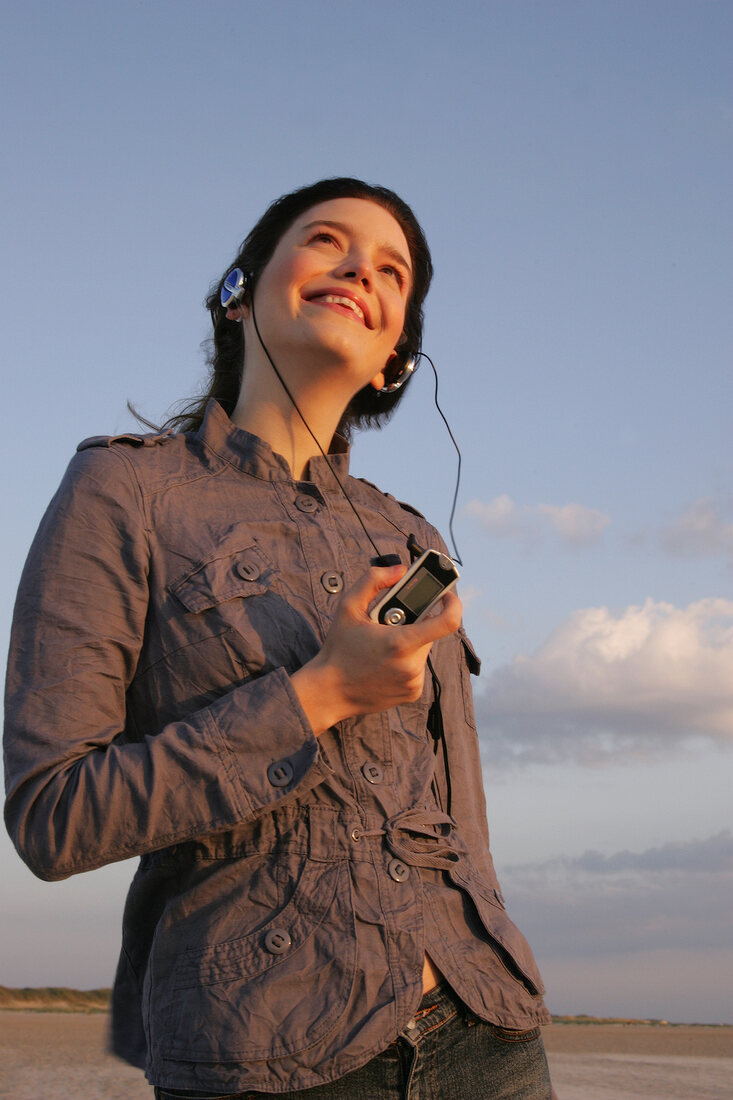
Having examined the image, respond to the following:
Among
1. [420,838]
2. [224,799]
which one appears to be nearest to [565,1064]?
[420,838]

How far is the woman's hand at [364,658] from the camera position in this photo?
202 cm

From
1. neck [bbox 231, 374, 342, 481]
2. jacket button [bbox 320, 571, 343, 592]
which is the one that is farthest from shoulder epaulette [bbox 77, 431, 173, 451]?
jacket button [bbox 320, 571, 343, 592]

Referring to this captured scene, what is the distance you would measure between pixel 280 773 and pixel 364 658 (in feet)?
0.97

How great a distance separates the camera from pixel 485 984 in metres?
2.11

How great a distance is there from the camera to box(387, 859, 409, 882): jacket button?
2.08 meters

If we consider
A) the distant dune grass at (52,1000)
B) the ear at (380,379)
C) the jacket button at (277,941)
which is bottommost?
the distant dune grass at (52,1000)

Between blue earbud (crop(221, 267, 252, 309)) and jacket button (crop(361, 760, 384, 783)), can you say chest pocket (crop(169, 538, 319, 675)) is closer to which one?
jacket button (crop(361, 760, 384, 783))

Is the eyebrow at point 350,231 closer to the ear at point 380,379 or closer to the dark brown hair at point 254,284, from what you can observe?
the dark brown hair at point 254,284

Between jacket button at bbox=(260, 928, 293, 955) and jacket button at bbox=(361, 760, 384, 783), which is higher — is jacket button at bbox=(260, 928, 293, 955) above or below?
below

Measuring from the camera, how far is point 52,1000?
89.1ft

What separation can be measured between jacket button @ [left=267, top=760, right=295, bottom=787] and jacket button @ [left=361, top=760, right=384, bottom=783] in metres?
0.24

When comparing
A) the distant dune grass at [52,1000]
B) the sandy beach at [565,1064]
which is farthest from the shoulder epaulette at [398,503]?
the distant dune grass at [52,1000]

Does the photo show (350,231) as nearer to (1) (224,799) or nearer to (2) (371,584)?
(2) (371,584)

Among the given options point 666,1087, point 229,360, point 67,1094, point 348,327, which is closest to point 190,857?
point 348,327
